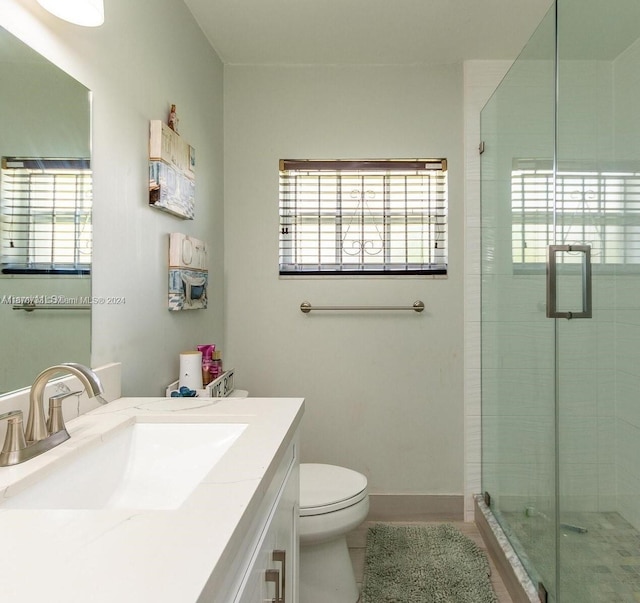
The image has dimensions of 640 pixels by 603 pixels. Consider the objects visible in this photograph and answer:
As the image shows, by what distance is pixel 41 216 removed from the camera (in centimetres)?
98

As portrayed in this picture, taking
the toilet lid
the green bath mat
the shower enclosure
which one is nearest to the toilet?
the toilet lid

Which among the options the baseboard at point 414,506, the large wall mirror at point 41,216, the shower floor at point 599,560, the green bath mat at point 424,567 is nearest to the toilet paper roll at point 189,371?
the large wall mirror at point 41,216

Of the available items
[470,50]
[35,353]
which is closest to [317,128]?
[470,50]

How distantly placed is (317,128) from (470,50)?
2.59ft

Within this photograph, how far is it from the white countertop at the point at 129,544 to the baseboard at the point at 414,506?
1649 millimetres

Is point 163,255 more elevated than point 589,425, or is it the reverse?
point 163,255

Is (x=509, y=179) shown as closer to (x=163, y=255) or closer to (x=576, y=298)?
(x=576, y=298)

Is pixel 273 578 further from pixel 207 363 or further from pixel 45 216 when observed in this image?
pixel 207 363

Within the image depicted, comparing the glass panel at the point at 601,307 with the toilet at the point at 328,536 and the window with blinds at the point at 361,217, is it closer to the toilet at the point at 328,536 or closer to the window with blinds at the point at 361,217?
the toilet at the point at 328,536

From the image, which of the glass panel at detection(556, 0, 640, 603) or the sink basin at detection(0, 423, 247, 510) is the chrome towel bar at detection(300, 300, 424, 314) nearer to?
the glass panel at detection(556, 0, 640, 603)

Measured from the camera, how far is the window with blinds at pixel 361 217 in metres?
2.26

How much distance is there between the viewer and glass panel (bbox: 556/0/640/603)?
1.16m

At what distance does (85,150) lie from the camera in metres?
1.12

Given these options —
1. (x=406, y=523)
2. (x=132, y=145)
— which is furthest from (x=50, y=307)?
(x=406, y=523)
